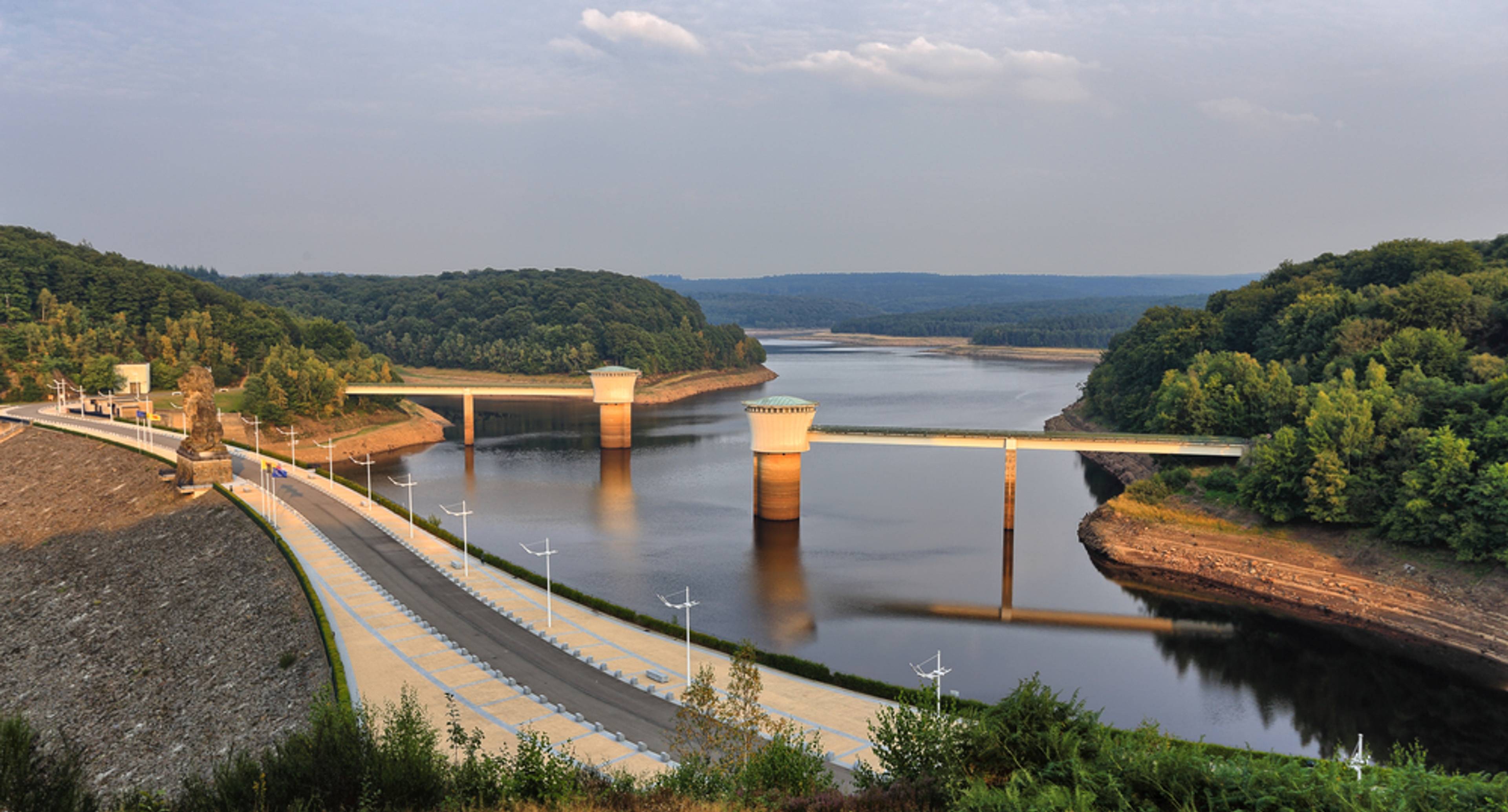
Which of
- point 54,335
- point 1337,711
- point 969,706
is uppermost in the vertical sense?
point 54,335

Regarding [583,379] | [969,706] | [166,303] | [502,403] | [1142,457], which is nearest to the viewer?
[969,706]

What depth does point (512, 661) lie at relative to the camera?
34.5m

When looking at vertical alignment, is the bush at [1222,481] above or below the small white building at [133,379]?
below

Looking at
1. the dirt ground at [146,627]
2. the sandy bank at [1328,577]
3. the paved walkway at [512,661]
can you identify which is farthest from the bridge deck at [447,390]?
the sandy bank at [1328,577]

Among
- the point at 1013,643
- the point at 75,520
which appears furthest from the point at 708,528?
the point at 75,520

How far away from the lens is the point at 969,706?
2866 cm

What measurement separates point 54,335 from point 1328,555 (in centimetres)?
12007

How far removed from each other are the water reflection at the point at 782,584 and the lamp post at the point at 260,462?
2947cm

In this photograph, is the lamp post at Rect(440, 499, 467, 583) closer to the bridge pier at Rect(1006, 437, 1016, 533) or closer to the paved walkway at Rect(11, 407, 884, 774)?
A: the paved walkway at Rect(11, 407, 884, 774)

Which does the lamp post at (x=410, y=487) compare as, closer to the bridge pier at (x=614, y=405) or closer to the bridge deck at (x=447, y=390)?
the bridge deck at (x=447, y=390)

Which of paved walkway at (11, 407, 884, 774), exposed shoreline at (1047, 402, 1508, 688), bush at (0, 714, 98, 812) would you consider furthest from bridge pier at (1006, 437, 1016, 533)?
bush at (0, 714, 98, 812)

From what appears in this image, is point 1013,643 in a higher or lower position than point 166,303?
lower

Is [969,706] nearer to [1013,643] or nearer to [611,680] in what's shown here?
[611,680]

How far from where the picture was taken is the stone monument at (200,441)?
206 ft
